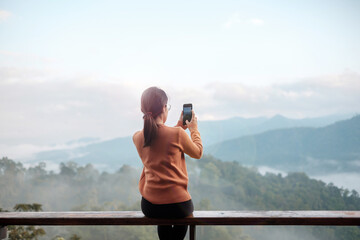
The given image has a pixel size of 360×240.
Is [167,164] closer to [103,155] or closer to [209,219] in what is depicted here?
[209,219]

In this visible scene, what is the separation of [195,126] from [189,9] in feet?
54.5

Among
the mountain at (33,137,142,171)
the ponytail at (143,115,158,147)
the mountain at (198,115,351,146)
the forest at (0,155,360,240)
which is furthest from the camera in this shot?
the mountain at (198,115,351,146)

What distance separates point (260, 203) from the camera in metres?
25.2

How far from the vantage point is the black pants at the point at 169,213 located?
4.72 ft

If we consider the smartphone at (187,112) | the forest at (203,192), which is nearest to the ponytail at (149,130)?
the smartphone at (187,112)

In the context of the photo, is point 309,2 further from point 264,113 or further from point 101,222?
point 264,113

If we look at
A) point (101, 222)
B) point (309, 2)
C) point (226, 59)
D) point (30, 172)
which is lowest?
point (30, 172)

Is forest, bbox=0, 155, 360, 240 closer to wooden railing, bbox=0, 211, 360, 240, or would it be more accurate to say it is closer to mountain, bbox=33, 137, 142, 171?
mountain, bbox=33, 137, 142, 171

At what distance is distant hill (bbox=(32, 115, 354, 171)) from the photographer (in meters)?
33.5

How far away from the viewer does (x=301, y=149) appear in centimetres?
3984

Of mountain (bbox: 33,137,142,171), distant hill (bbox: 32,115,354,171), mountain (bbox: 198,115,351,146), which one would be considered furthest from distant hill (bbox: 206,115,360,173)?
mountain (bbox: 33,137,142,171)

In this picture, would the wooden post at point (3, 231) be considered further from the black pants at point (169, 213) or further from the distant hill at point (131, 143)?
the distant hill at point (131, 143)

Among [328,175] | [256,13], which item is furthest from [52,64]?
[328,175]

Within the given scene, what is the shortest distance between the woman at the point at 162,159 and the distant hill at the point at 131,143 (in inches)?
1129
